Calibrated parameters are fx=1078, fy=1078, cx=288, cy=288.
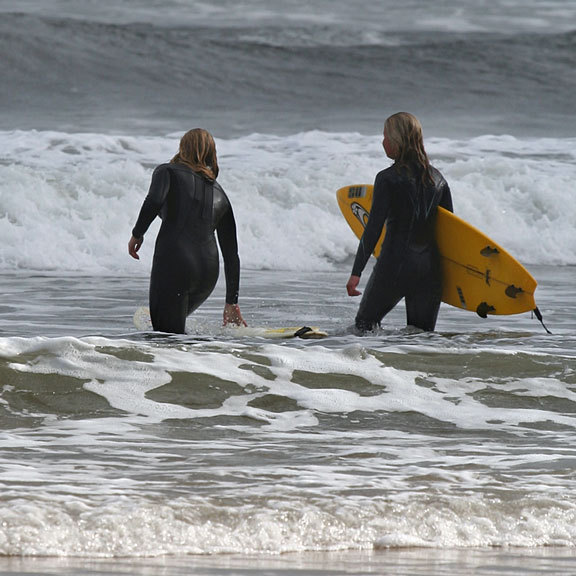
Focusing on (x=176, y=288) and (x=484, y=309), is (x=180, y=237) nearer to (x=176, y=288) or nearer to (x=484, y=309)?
(x=176, y=288)

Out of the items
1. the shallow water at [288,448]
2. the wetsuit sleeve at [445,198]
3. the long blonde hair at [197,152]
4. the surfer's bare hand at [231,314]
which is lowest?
the shallow water at [288,448]

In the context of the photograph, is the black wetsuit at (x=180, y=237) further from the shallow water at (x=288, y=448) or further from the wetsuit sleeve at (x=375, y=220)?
the wetsuit sleeve at (x=375, y=220)

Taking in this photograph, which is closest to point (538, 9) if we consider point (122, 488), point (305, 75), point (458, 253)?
point (305, 75)

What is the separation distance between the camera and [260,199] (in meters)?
18.5

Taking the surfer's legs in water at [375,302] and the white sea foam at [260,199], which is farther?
the white sea foam at [260,199]

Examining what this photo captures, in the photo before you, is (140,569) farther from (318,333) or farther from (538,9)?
(538,9)

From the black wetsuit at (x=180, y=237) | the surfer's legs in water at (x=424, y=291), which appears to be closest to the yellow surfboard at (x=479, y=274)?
the surfer's legs in water at (x=424, y=291)

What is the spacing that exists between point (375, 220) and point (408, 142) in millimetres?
519

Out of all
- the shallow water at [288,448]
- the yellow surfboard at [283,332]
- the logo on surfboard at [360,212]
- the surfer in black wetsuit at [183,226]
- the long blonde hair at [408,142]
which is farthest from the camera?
the logo on surfboard at [360,212]

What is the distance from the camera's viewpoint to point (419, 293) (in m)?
6.93

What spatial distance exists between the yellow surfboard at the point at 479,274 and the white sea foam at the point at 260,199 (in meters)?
8.20

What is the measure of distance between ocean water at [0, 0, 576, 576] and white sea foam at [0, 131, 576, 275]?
0.17 ft

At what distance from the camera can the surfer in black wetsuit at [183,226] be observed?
6707mm

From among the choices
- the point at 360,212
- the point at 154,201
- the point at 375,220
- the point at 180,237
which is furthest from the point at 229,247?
the point at 360,212
